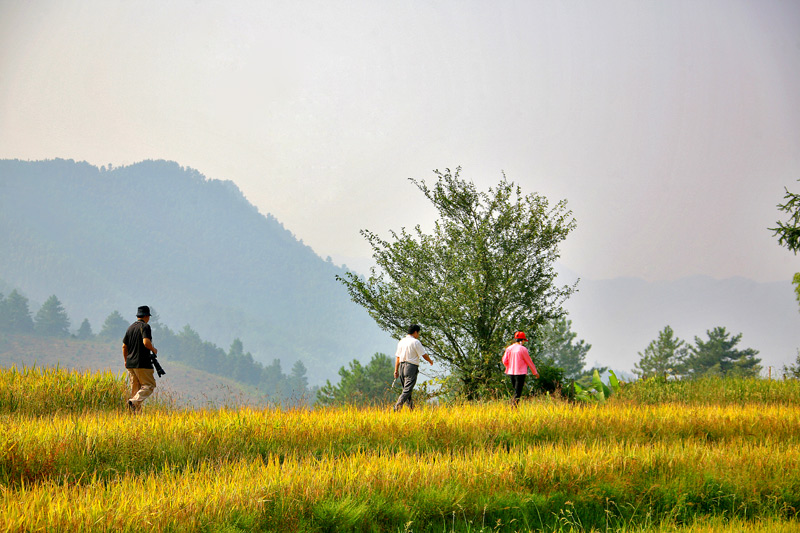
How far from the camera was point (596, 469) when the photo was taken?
25.5ft

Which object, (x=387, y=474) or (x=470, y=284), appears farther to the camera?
(x=470, y=284)

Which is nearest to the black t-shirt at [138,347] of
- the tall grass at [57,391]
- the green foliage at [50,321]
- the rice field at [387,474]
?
the rice field at [387,474]

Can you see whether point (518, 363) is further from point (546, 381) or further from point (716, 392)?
point (716, 392)

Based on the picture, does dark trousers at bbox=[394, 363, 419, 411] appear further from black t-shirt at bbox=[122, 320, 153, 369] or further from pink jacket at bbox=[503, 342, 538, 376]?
black t-shirt at bbox=[122, 320, 153, 369]

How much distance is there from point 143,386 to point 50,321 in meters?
199

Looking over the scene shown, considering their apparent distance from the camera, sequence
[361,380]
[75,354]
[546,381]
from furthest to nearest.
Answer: [75,354] < [361,380] < [546,381]

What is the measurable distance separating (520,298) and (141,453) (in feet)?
46.5

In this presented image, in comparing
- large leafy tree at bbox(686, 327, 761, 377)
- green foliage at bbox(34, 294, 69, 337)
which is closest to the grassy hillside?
green foliage at bbox(34, 294, 69, 337)

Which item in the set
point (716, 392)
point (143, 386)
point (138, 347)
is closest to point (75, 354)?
point (143, 386)

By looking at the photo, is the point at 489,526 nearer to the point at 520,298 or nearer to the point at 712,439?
the point at 712,439

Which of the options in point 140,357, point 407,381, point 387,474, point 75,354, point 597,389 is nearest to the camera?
point 387,474

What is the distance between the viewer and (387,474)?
6.88 metres

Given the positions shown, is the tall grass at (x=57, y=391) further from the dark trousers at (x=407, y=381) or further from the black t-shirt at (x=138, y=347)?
the dark trousers at (x=407, y=381)

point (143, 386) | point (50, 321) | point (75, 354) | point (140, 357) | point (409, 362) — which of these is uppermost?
point (50, 321)
